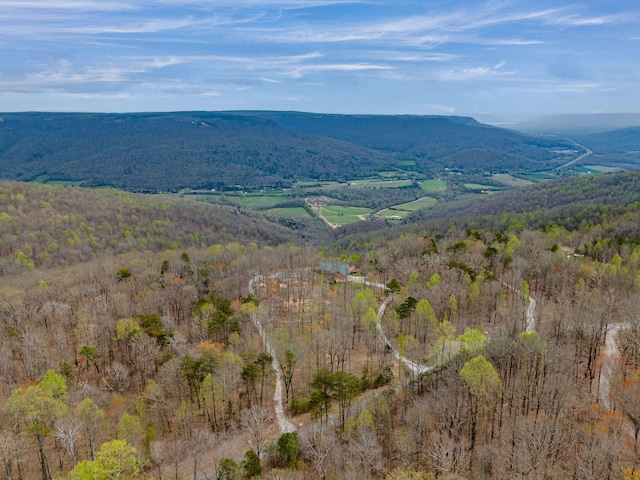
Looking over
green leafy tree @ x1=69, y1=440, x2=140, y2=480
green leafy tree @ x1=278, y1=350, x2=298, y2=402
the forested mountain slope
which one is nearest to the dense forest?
green leafy tree @ x1=69, y1=440, x2=140, y2=480

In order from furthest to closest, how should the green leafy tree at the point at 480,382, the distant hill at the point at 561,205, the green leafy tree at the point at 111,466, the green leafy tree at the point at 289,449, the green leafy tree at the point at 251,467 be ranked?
the distant hill at the point at 561,205, the green leafy tree at the point at 480,382, the green leafy tree at the point at 289,449, the green leafy tree at the point at 251,467, the green leafy tree at the point at 111,466

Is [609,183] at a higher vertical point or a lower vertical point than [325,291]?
higher

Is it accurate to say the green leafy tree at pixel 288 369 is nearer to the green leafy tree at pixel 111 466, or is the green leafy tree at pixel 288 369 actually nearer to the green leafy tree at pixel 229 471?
the green leafy tree at pixel 229 471

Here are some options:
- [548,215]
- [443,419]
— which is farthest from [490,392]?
[548,215]

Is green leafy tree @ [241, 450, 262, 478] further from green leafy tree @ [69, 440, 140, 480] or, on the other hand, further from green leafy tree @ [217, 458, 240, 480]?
green leafy tree @ [69, 440, 140, 480]

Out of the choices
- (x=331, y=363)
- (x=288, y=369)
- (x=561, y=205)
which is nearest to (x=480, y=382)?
(x=331, y=363)

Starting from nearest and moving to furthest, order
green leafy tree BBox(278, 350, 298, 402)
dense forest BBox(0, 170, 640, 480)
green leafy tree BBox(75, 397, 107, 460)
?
dense forest BBox(0, 170, 640, 480)
green leafy tree BBox(75, 397, 107, 460)
green leafy tree BBox(278, 350, 298, 402)

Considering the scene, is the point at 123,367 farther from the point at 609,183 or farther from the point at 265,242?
the point at 609,183

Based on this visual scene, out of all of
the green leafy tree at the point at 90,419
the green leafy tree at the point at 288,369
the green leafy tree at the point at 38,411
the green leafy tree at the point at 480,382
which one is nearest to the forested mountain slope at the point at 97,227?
the green leafy tree at the point at 38,411

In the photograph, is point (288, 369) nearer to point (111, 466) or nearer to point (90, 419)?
point (90, 419)
